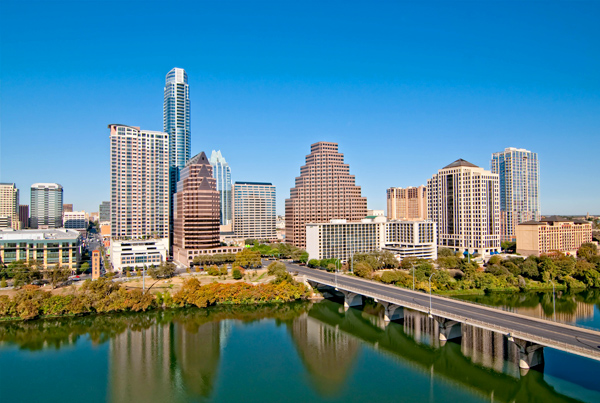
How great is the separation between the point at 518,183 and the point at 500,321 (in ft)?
366

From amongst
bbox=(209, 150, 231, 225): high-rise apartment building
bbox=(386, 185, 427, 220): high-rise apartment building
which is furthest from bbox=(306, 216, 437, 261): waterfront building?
bbox=(209, 150, 231, 225): high-rise apartment building

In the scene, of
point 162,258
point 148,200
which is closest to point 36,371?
A: point 162,258

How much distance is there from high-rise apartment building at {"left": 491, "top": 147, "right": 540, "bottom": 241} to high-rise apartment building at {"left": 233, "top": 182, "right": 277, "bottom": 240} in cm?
7317

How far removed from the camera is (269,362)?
35.1m

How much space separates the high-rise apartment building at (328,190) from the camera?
92.3 metres

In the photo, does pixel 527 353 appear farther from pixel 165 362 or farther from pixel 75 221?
pixel 75 221

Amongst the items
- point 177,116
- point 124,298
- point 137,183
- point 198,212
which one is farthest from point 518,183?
point 124,298

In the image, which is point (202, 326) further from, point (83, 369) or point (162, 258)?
point (162, 258)

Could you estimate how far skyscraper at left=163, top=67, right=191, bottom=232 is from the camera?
413ft

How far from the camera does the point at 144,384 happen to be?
30.8 m

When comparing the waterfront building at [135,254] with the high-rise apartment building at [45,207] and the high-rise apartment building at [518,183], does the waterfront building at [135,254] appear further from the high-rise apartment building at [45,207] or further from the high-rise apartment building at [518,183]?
the high-rise apartment building at [45,207]

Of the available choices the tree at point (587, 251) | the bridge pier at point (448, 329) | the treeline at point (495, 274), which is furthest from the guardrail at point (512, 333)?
the tree at point (587, 251)

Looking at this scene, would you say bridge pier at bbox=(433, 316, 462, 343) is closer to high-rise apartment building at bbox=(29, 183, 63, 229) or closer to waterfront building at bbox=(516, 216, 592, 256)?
waterfront building at bbox=(516, 216, 592, 256)

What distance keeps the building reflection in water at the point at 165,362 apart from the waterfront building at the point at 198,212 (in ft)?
105
